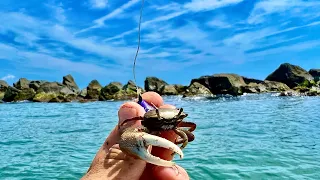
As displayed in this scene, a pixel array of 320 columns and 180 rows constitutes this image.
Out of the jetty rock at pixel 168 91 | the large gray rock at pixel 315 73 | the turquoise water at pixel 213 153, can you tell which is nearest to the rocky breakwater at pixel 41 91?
the jetty rock at pixel 168 91

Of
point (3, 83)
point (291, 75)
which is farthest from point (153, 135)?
point (291, 75)

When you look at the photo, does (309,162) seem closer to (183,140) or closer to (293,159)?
(293,159)

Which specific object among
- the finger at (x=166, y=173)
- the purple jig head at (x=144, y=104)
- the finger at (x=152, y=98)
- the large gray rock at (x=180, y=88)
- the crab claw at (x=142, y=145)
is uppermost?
the large gray rock at (x=180, y=88)

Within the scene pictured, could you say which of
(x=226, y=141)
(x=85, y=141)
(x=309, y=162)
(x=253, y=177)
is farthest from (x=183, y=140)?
(x=85, y=141)

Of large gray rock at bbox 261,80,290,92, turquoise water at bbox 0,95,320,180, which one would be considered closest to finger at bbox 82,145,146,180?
turquoise water at bbox 0,95,320,180

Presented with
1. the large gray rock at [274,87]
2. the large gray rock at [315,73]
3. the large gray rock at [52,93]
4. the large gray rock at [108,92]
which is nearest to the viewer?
the large gray rock at [52,93]

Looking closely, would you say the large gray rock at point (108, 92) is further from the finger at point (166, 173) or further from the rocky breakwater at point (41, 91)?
the finger at point (166, 173)

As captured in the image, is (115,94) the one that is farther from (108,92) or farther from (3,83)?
(3,83)
